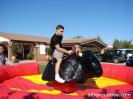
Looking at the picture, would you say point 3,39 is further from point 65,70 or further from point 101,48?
point 65,70

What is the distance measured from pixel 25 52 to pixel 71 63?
3077 cm

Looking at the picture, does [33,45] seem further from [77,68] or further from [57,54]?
[77,68]

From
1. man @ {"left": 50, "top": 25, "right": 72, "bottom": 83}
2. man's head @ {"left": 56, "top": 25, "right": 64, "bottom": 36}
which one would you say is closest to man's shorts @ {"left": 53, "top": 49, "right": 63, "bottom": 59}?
man @ {"left": 50, "top": 25, "right": 72, "bottom": 83}

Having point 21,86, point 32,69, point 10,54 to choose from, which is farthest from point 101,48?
point 21,86

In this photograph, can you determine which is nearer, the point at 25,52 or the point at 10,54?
the point at 10,54

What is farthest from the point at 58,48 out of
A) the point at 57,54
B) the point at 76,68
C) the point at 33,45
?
the point at 33,45

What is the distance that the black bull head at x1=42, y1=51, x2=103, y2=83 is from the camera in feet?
21.0

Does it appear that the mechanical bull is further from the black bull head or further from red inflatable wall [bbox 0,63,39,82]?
red inflatable wall [bbox 0,63,39,82]

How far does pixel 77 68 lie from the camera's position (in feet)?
21.2

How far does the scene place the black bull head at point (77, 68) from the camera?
6.41m

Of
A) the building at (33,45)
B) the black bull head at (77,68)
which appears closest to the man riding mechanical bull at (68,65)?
the black bull head at (77,68)

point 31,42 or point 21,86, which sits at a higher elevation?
point 31,42

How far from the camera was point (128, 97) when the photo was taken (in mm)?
4734

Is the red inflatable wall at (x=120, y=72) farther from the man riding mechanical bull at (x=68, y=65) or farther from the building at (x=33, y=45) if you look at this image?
the building at (x=33, y=45)
